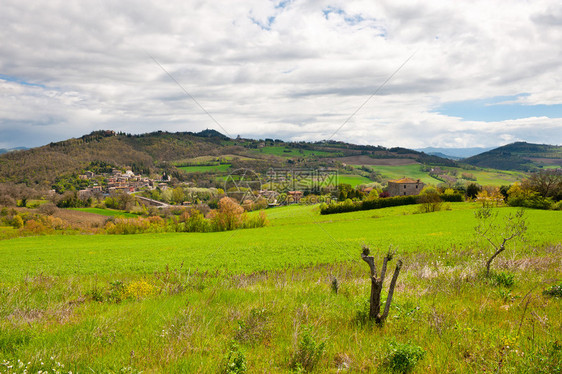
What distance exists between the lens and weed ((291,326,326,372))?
3.69m

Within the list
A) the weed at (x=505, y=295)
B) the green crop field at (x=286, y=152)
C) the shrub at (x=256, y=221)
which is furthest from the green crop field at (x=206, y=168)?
the weed at (x=505, y=295)

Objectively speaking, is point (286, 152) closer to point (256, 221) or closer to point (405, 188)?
point (405, 188)

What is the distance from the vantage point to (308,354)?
374cm

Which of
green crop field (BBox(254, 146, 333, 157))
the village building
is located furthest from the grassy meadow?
green crop field (BBox(254, 146, 333, 157))

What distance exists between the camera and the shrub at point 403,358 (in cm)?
347

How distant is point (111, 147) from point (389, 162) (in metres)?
179

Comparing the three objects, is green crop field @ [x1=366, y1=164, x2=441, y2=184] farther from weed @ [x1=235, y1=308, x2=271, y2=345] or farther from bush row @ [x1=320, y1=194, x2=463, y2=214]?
weed @ [x1=235, y1=308, x2=271, y2=345]

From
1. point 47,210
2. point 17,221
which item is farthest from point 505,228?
point 47,210

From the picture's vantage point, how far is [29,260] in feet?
76.1

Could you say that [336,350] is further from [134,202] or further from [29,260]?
[134,202]

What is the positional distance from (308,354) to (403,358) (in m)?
1.15

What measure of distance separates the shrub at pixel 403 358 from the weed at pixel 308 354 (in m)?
0.82

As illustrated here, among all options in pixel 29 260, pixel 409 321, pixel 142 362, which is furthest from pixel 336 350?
pixel 29 260

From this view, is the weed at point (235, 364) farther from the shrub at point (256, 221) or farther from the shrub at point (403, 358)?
the shrub at point (256, 221)
